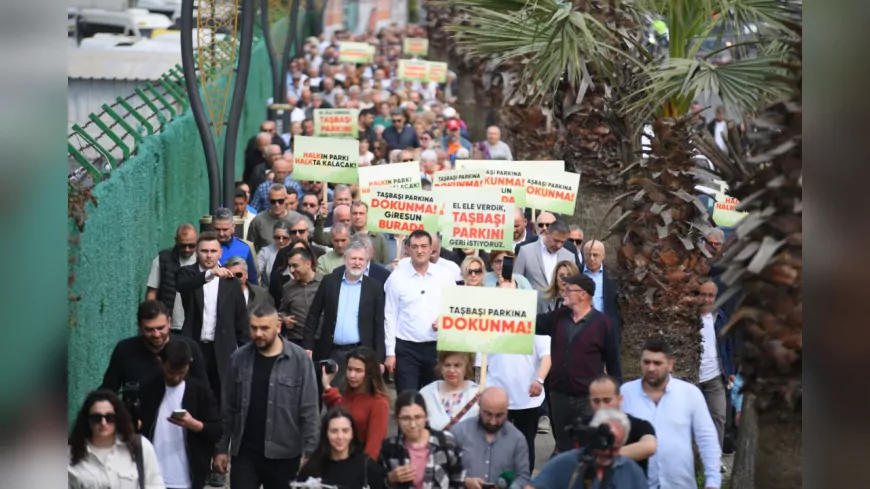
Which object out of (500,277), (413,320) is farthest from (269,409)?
(500,277)

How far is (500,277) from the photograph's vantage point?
11586 millimetres

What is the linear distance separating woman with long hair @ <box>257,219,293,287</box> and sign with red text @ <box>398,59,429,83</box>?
16.5 meters

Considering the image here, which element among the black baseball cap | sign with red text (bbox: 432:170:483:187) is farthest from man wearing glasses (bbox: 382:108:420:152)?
the black baseball cap

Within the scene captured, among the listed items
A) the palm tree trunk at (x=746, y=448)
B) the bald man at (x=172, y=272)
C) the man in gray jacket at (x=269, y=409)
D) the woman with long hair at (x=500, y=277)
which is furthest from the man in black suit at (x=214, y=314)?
the palm tree trunk at (x=746, y=448)

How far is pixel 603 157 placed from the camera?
1591 cm

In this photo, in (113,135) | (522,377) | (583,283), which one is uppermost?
(113,135)

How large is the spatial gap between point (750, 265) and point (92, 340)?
4717 mm

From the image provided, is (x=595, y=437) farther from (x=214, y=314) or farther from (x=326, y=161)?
(x=326, y=161)

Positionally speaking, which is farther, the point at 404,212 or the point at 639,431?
the point at 404,212

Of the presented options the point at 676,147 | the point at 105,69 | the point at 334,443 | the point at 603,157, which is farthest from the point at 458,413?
the point at 105,69

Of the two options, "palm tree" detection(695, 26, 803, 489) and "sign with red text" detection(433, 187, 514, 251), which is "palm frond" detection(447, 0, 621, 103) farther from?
"palm tree" detection(695, 26, 803, 489)

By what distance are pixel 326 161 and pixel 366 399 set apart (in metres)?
7.85

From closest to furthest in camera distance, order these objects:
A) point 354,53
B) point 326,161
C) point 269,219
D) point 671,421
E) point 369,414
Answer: point 671,421
point 369,414
point 269,219
point 326,161
point 354,53
